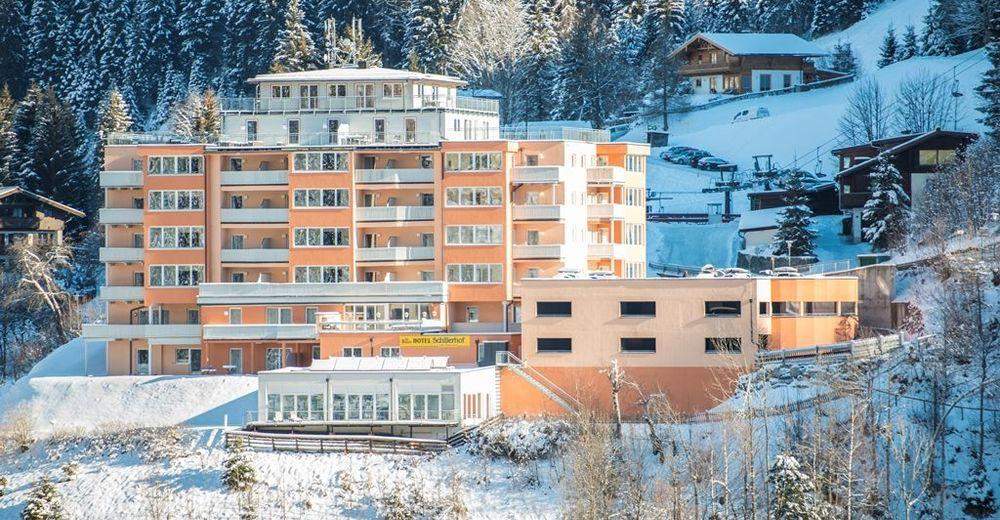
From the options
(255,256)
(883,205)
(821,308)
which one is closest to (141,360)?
(255,256)

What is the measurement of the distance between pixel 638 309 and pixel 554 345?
3592mm

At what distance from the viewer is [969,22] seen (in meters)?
122

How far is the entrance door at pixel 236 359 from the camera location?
3216 inches

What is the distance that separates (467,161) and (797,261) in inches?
678

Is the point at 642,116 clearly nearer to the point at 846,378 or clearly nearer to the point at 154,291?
the point at 154,291

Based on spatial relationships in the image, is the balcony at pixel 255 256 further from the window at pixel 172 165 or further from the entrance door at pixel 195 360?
the entrance door at pixel 195 360

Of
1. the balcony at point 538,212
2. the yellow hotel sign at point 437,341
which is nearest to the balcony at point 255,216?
the yellow hotel sign at point 437,341

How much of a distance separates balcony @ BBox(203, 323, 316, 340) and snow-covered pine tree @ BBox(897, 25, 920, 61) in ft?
198

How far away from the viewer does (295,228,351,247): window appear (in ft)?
273

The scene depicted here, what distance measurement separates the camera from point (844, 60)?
132375 mm

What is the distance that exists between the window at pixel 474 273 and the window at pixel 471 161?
13.6 ft

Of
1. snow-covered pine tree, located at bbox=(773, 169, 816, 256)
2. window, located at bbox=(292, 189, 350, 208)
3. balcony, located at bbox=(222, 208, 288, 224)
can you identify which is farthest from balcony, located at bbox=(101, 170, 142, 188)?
snow-covered pine tree, located at bbox=(773, 169, 816, 256)

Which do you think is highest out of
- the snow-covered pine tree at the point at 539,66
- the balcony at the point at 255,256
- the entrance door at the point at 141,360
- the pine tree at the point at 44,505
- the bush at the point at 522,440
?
the snow-covered pine tree at the point at 539,66

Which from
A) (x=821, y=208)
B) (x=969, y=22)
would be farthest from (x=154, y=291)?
(x=969, y=22)
